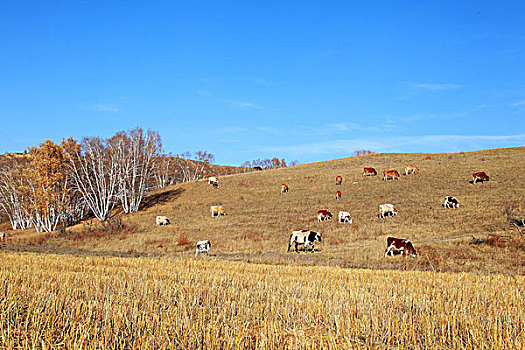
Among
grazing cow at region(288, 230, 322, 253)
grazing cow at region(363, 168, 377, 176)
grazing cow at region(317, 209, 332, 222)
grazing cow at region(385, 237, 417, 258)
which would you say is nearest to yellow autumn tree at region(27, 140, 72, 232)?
grazing cow at region(317, 209, 332, 222)

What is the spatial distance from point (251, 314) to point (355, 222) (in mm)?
23981

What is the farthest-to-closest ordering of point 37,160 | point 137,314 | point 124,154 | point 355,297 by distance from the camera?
1. point 124,154
2. point 37,160
3. point 355,297
4. point 137,314

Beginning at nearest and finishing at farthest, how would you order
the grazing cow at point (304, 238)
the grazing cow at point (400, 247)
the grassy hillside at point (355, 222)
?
the grassy hillside at point (355, 222)
the grazing cow at point (400, 247)
the grazing cow at point (304, 238)

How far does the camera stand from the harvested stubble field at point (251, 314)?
15.1ft

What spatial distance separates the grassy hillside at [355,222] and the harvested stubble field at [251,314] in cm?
747

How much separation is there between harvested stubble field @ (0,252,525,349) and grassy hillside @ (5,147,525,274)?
7.47m

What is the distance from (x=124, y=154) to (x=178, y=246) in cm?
3303

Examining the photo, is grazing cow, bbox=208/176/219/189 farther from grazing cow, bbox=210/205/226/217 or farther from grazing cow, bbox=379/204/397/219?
grazing cow, bbox=379/204/397/219

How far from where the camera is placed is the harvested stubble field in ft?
15.1

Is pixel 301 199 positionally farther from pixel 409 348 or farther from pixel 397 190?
pixel 409 348

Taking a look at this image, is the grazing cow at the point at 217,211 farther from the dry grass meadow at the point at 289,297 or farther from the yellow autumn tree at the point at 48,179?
the yellow autumn tree at the point at 48,179

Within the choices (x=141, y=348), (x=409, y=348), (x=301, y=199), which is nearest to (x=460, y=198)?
(x=301, y=199)

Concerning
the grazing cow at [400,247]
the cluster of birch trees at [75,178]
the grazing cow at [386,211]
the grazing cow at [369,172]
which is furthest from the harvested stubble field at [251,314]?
the grazing cow at [369,172]

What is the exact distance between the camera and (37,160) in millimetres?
47844
